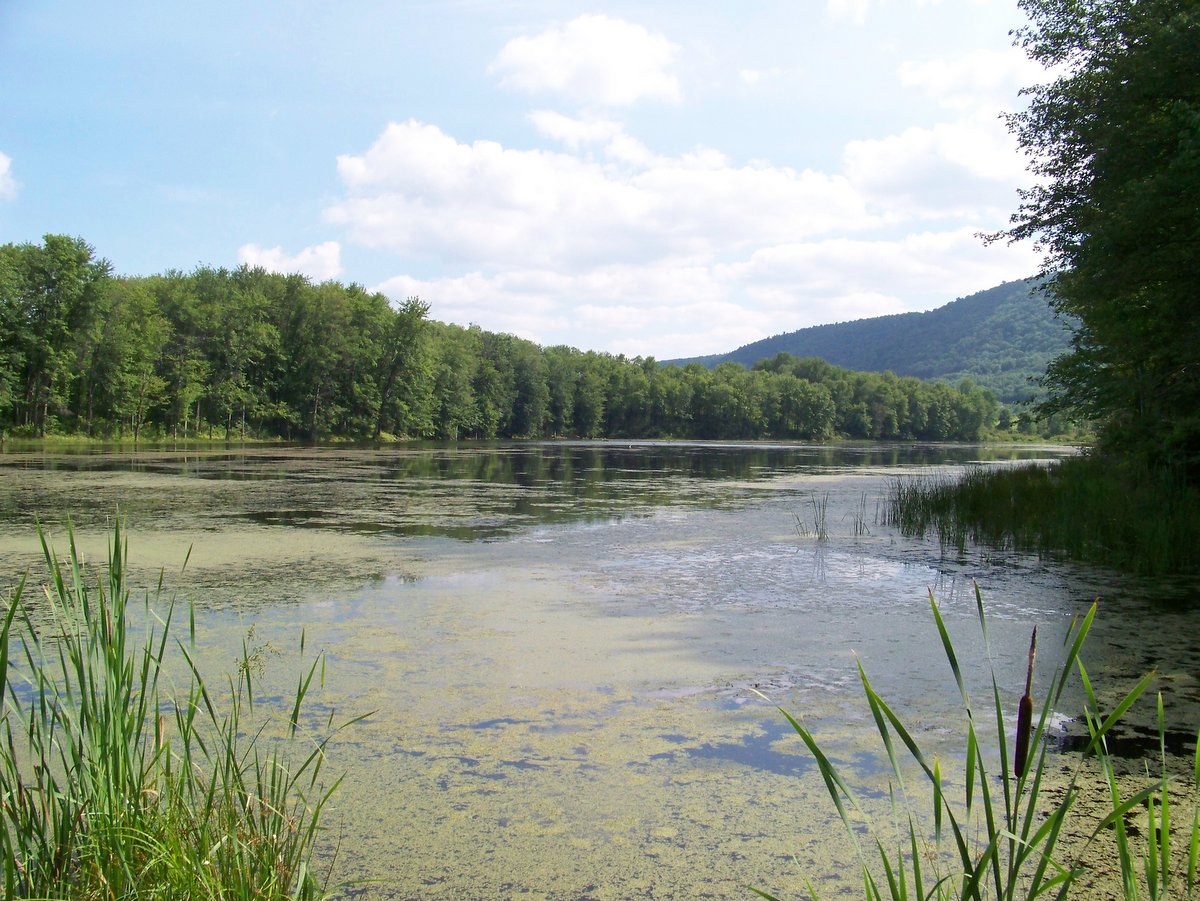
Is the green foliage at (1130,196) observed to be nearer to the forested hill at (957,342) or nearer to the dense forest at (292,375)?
the dense forest at (292,375)

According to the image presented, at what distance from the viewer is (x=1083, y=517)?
9.16 meters

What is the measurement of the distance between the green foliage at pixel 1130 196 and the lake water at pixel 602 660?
10.6ft

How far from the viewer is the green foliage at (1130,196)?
8.05 metres

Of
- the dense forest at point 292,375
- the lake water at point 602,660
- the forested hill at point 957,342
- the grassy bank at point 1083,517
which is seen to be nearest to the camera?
the lake water at point 602,660

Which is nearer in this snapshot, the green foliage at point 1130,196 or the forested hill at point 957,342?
the green foliage at point 1130,196

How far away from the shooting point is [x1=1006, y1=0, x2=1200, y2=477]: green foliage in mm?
8047

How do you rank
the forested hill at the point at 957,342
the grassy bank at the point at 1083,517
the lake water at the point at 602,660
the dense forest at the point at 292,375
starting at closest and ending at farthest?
the lake water at the point at 602,660, the grassy bank at the point at 1083,517, the dense forest at the point at 292,375, the forested hill at the point at 957,342

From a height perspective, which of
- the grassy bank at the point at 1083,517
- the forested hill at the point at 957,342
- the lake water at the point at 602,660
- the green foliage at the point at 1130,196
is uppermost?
the forested hill at the point at 957,342

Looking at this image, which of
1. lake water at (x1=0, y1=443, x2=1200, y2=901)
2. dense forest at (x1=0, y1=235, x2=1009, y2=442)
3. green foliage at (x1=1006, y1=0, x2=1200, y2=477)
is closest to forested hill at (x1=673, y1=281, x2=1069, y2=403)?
dense forest at (x1=0, y1=235, x2=1009, y2=442)

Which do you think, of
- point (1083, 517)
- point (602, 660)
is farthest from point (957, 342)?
point (602, 660)

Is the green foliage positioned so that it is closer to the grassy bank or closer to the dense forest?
the grassy bank

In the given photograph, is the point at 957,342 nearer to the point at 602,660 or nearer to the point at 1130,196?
the point at 1130,196

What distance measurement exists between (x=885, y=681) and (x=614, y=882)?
2323 millimetres

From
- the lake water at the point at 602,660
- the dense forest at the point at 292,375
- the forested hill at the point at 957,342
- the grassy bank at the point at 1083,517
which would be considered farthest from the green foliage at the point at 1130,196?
the forested hill at the point at 957,342
